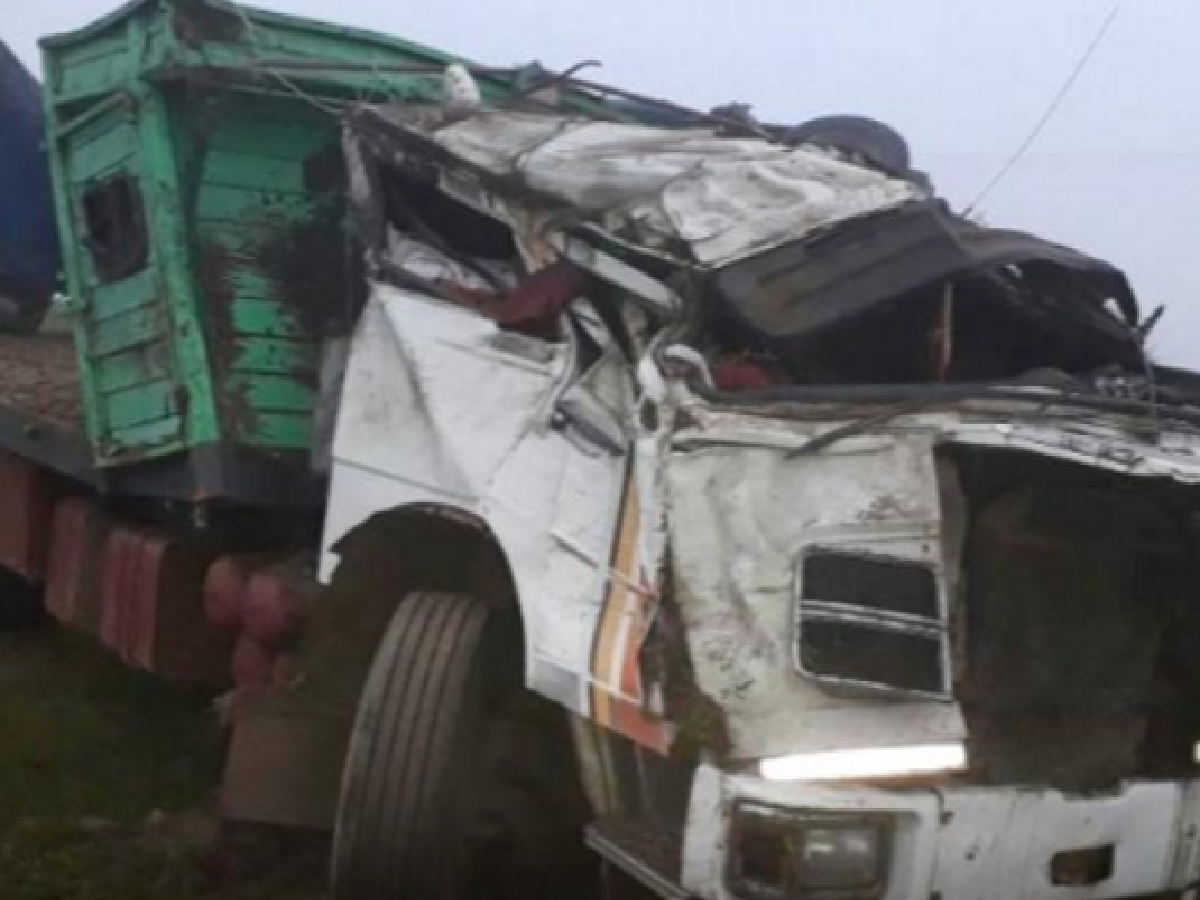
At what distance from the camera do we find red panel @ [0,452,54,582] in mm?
7051

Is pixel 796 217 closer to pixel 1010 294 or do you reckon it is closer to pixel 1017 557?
pixel 1010 294

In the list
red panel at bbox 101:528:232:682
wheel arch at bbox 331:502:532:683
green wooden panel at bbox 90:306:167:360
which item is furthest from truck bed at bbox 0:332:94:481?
wheel arch at bbox 331:502:532:683

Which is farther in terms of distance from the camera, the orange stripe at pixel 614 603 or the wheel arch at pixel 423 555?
the wheel arch at pixel 423 555

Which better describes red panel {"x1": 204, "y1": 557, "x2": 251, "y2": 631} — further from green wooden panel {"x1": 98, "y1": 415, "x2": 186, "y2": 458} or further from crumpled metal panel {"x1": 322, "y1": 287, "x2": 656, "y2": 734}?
crumpled metal panel {"x1": 322, "y1": 287, "x2": 656, "y2": 734}

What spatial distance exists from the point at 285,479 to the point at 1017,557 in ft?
7.74

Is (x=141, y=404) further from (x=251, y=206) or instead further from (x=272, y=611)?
(x=272, y=611)

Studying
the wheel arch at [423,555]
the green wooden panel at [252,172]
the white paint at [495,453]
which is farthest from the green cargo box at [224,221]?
the wheel arch at [423,555]

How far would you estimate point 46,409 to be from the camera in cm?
697

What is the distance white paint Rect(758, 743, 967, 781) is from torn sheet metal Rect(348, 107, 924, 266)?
3.73 ft

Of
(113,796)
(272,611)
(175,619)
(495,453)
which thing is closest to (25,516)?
(175,619)

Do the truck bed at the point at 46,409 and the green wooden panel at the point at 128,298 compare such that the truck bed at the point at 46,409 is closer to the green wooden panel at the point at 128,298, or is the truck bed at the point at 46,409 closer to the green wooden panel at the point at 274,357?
the green wooden panel at the point at 128,298

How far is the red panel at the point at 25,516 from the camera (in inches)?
278

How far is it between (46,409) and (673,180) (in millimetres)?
3112

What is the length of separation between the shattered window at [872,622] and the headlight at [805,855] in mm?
268
